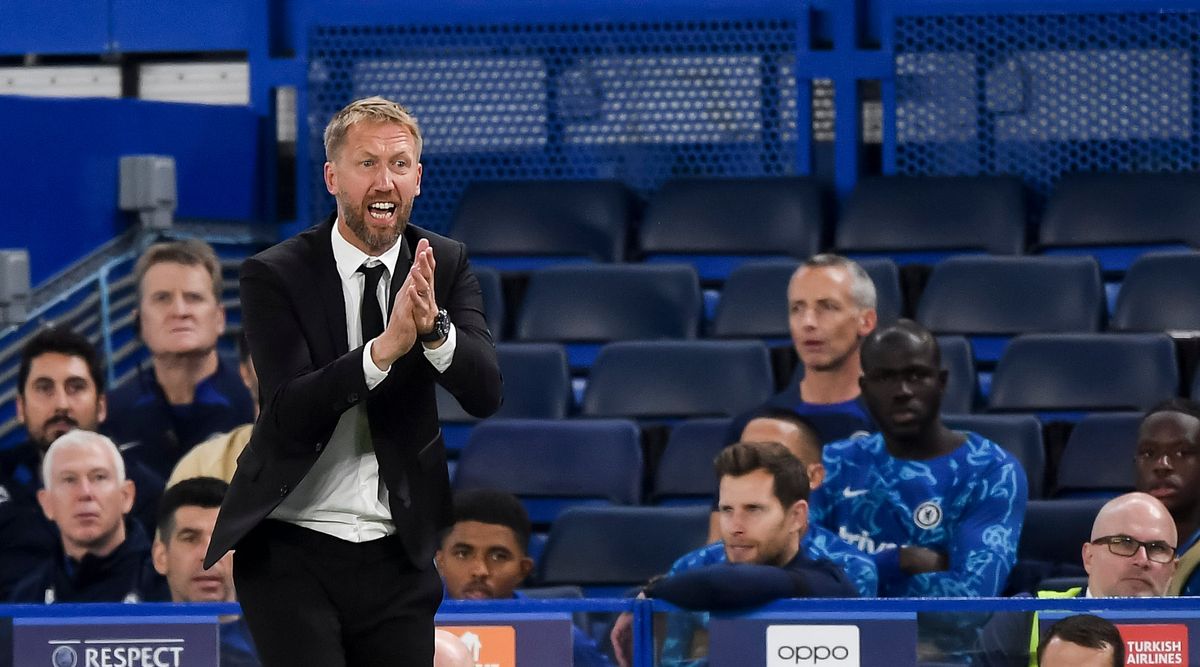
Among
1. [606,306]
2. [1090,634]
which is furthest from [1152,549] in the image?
[606,306]

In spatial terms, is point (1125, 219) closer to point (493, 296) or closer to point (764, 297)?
point (764, 297)

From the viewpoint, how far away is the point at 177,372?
5.79 m

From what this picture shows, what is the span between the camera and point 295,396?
2820mm

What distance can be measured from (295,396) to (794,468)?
6.49 feet

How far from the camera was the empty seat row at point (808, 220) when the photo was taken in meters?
6.80

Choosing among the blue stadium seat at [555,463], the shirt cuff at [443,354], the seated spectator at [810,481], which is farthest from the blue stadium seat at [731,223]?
the shirt cuff at [443,354]

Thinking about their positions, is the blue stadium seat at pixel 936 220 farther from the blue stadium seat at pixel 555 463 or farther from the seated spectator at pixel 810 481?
the seated spectator at pixel 810 481

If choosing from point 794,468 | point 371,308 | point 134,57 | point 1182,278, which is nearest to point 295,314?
point 371,308

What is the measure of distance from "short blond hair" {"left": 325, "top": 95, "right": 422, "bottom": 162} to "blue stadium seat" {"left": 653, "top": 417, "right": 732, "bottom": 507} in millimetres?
2954

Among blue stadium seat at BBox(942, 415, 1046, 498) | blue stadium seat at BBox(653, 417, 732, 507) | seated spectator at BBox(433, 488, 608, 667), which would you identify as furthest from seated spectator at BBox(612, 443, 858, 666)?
blue stadium seat at BBox(942, 415, 1046, 498)

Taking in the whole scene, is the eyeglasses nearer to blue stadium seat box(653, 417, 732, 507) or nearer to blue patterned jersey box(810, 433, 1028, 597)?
blue patterned jersey box(810, 433, 1028, 597)

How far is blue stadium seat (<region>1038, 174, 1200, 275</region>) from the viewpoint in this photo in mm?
6738

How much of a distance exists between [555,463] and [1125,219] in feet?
7.24

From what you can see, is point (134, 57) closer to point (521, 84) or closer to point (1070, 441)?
point (521, 84)
